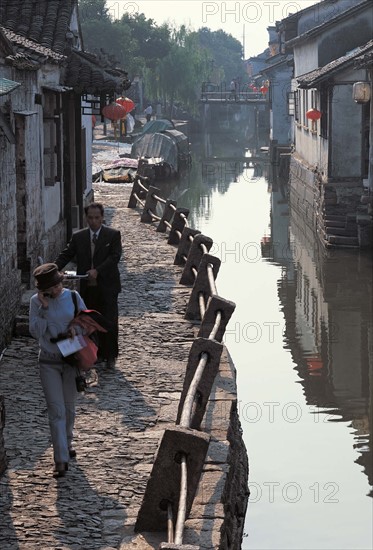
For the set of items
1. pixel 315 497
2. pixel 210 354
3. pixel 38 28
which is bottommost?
pixel 315 497

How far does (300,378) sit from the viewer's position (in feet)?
53.2

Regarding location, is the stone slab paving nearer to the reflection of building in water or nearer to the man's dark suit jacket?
the man's dark suit jacket

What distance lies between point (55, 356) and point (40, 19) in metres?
12.0

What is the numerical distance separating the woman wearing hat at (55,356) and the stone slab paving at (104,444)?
0.32m

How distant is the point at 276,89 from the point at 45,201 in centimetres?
4013

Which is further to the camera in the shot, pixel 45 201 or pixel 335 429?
pixel 45 201

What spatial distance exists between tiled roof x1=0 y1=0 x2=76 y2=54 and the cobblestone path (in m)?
5.67

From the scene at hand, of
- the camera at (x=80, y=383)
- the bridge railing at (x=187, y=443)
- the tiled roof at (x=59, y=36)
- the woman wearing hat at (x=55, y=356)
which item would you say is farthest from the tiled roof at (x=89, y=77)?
the camera at (x=80, y=383)

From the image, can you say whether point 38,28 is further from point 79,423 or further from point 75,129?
point 79,423

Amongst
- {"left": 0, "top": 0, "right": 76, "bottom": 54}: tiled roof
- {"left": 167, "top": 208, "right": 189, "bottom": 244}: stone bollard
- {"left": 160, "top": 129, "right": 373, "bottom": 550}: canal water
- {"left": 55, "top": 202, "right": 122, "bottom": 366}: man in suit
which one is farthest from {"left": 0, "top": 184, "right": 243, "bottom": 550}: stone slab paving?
{"left": 0, "top": 0, "right": 76, "bottom": 54}: tiled roof

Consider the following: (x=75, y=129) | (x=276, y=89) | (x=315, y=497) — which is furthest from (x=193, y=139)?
(x=315, y=497)

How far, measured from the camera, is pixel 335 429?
13.8 meters

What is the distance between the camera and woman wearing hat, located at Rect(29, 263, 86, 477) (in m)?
8.02

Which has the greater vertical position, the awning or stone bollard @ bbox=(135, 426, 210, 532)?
the awning
